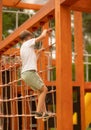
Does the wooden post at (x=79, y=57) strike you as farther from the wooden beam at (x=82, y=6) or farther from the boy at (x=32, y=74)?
the wooden beam at (x=82, y=6)

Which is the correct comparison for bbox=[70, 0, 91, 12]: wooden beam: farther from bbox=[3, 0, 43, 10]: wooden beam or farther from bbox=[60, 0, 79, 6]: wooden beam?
bbox=[3, 0, 43, 10]: wooden beam

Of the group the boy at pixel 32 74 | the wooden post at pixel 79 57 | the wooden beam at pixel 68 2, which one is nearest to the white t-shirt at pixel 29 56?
the boy at pixel 32 74

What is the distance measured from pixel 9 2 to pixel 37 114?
4.88 meters

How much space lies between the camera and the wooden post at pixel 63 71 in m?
3.78

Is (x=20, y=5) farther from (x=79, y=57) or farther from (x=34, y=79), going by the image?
(x=34, y=79)

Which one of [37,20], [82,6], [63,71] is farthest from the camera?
[37,20]

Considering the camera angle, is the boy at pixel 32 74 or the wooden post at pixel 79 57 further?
the wooden post at pixel 79 57

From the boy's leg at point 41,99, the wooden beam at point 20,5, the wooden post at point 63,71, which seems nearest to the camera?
the wooden post at point 63,71

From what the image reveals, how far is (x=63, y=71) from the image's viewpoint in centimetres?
383

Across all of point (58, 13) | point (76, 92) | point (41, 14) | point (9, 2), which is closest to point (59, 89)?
point (58, 13)

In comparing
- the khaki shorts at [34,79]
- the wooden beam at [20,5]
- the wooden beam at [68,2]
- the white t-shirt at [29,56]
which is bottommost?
the khaki shorts at [34,79]

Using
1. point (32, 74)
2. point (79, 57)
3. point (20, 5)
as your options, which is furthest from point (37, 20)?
point (20, 5)

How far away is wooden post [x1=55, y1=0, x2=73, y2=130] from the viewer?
3779mm

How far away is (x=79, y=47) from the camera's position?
7234mm
